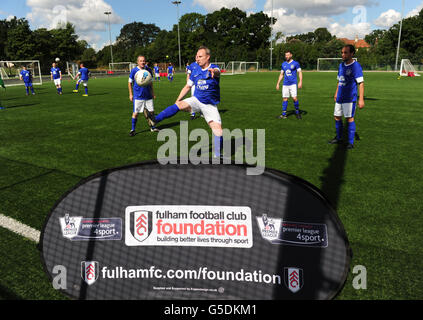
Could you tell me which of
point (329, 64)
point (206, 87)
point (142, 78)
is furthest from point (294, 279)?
point (329, 64)

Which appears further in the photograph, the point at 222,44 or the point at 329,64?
the point at 222,44

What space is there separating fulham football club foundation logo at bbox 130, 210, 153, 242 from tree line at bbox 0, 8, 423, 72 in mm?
57561

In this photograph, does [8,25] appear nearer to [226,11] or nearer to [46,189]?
[226,11]

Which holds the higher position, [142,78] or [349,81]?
[142,78]

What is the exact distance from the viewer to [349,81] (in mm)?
6211

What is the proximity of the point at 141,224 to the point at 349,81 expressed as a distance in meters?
5.71

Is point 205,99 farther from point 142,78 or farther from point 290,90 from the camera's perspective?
point 290,90

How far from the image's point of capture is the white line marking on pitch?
3.16m


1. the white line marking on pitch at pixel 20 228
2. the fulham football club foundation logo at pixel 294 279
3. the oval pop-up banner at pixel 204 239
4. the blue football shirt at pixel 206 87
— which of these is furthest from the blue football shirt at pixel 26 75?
the fulham football club foundation logo at pixel 294 279

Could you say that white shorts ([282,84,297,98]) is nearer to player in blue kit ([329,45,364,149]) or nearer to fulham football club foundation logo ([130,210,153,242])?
player in blue kit ([329,45,364,149])

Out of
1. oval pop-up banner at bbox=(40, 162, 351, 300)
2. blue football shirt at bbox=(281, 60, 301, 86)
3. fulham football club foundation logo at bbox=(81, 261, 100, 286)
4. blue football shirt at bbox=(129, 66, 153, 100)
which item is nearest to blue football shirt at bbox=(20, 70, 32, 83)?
blue football shirt at bbox=(129, 66, 153, 100)

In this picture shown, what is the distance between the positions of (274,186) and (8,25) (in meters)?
111

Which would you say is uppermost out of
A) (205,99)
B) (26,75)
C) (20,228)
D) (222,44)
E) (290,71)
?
(222,44)
